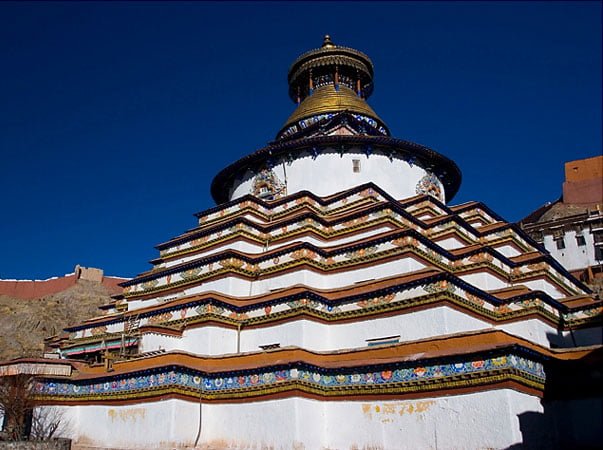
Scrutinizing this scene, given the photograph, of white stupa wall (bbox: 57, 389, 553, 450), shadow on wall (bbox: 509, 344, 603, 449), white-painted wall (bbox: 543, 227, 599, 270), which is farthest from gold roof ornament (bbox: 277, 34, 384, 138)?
white-painted wall (bbox: 543, 227, 599, 270)

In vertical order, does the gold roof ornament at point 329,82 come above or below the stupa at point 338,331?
above

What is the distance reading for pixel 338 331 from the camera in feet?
39.1

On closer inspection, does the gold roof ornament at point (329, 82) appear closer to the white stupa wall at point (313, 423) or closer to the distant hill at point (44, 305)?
the white stupa wall at point (313, 423)

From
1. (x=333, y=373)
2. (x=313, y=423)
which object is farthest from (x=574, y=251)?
(x=313, y=423)

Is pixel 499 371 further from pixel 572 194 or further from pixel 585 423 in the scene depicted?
pixel 572 194

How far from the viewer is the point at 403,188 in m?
18.2

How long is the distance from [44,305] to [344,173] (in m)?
20.2

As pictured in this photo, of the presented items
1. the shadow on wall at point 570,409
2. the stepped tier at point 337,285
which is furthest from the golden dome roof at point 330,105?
the shadow on wall at point 570,409

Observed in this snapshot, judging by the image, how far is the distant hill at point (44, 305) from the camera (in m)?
25.9

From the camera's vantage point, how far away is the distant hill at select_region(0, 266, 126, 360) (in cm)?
2586

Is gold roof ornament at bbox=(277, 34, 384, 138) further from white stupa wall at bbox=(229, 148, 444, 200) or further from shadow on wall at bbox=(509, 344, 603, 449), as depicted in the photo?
shadow on wall at bbox=(509, 344, 603, 449)

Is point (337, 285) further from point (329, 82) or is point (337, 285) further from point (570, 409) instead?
point (329, 82)

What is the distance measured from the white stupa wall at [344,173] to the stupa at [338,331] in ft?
0.15

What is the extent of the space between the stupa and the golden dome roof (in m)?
3.24
